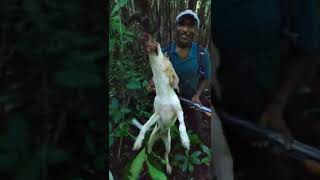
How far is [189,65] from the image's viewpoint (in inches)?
140

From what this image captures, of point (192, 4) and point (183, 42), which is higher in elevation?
point (192, 4)

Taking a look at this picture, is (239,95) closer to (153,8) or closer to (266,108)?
(266,108)

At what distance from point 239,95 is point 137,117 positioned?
64 centimetres

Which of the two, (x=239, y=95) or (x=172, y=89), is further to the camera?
(x=239, y=95)

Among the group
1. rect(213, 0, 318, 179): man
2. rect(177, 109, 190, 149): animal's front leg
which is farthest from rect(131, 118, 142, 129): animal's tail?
rect(213, 0, 318, 179): man

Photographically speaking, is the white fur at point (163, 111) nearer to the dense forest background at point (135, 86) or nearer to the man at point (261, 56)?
the dense forest background at point (135, 86)

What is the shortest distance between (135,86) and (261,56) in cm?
76

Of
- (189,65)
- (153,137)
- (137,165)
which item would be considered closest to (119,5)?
(189,65)
